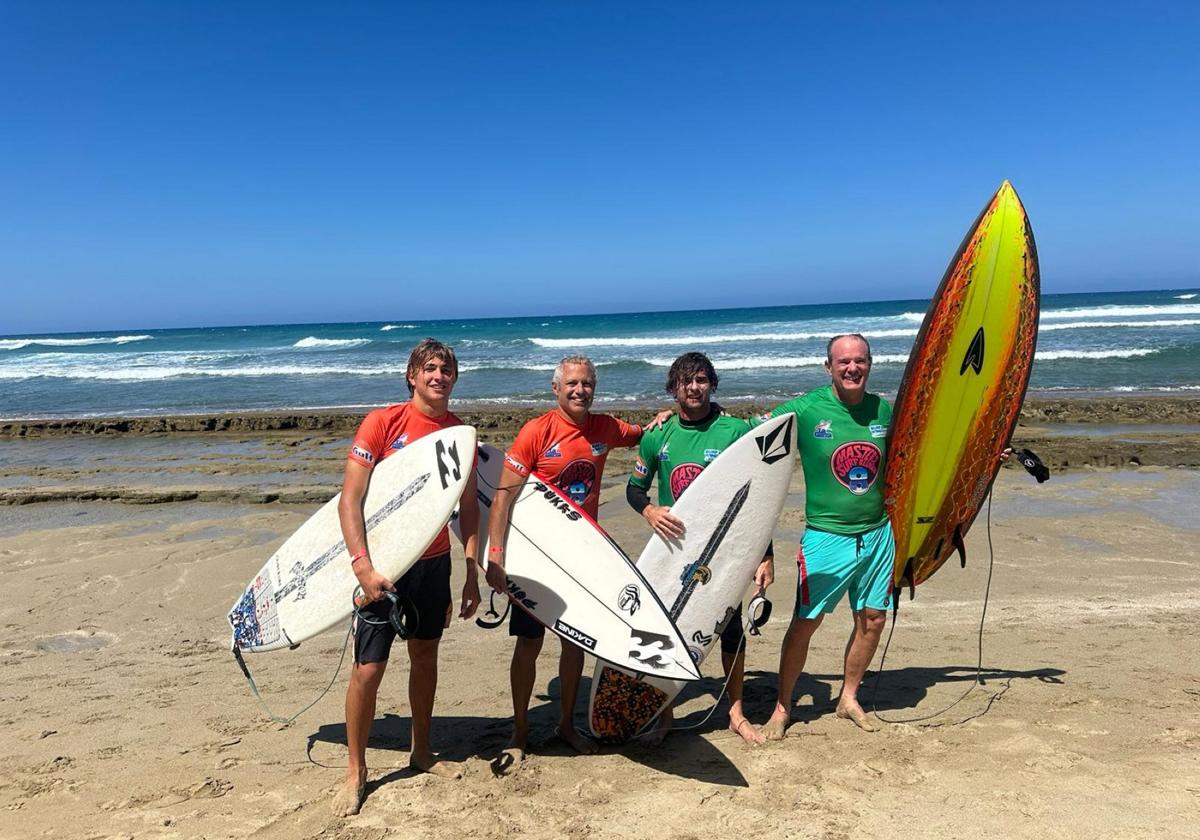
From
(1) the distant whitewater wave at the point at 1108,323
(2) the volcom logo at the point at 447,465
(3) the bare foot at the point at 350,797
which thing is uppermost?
(1) the distant whitewater wave at the point at 1108,323

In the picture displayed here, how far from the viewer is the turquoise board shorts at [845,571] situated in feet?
9.94

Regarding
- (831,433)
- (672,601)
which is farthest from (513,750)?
(831,433)

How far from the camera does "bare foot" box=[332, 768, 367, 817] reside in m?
2.66

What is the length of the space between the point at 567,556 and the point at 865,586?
4.08ft

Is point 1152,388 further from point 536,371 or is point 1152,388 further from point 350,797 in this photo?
point 350,797

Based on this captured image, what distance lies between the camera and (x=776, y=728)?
314cm

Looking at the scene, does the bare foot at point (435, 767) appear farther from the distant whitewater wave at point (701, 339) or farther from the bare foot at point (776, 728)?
the distant whitewater wave at point (701, 339)

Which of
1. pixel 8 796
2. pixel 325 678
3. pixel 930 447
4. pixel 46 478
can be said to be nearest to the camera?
pixel 8 796

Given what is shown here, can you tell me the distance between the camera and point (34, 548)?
254 inches

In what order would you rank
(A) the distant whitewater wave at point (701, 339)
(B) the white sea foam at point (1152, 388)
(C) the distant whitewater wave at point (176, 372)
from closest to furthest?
(B) the white sea foam at point (1152, 388)
(C) the distant whitewater wave at point (176, 372)
(A) the distant whitewater wave at point (701, 339)

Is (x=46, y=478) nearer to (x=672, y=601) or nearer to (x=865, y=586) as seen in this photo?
(x=672, y=601)

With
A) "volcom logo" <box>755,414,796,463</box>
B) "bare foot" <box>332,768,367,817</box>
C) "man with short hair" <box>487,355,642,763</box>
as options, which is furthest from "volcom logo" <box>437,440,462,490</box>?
"volcom logo" <box>755,414,796,463</box>

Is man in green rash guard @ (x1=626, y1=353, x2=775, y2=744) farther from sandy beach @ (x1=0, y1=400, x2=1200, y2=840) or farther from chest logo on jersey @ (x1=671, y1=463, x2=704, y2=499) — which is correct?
sandy beach @ (x1=0, y1=400, x2=1200, y2=840)

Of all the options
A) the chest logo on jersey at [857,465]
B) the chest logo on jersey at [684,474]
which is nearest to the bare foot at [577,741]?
the chest logo on jersey at [684,474]
